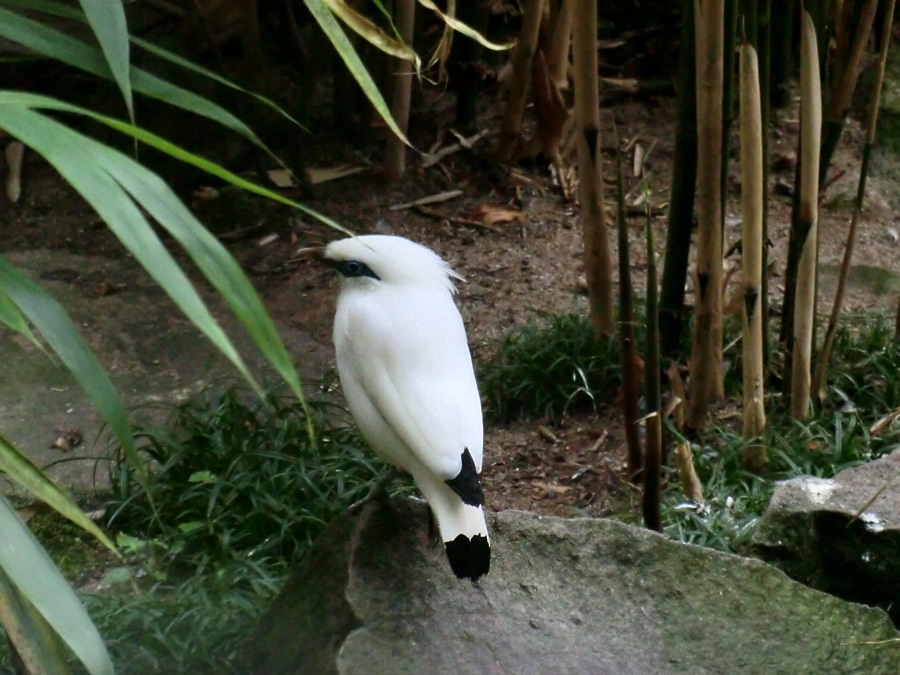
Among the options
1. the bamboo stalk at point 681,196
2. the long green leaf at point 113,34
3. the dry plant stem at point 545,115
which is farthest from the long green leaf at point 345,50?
the dry plant stem at point 545,115

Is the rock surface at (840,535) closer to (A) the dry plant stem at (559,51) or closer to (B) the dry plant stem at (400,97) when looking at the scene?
(B) the dry plant stem at (400,97)

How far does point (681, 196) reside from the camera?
11.9ft

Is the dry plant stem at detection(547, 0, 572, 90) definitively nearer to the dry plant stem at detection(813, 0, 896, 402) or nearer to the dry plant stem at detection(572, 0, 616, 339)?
the dry plant stem at detection(572, 0, 616, 339)

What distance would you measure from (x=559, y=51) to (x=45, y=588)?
3748 mm

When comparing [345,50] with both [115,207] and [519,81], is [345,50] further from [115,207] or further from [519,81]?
[519,81]

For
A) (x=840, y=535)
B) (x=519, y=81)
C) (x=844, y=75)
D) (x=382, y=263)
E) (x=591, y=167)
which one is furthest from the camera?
(x=519, y=81)

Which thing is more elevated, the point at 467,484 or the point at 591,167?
the point at 591,167

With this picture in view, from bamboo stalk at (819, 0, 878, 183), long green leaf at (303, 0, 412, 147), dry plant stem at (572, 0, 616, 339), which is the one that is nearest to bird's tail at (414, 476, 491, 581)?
long green leaf at (303, 0, 412, 147)

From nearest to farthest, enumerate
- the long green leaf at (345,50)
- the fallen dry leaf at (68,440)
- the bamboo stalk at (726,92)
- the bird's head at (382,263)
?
the long green leaf at (345,50), the bird's head at (382,263), the bamboo stalk at (726,92), the fallen dry leaf at (68,440)

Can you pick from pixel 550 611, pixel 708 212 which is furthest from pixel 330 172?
pixel 550 611

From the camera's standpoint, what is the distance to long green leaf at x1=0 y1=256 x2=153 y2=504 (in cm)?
148

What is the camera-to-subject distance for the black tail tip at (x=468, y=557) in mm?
2232

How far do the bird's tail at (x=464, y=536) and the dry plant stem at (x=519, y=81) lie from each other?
2.66 m

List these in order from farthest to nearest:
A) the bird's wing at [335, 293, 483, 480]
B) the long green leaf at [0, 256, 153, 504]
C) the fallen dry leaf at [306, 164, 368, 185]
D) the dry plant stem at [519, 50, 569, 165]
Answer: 1. the fallen dry leaf at [306, 164, 368, 185]
2. the dry plant stem at [519, 50, 569, 165]
3. the bird's wing at [335, 293, 483, 480]
4. the long green leaf at [0, 256, 153, 504]
